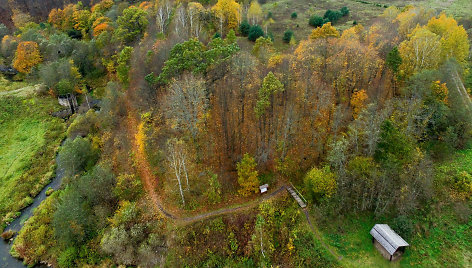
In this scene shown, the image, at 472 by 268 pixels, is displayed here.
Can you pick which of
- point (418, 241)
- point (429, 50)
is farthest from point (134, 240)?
point (429, 50)

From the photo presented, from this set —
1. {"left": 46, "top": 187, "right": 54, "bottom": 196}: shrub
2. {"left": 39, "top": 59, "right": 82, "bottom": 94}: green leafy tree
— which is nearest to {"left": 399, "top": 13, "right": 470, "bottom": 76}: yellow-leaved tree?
{"left": 46, "top": 187, "right": 54, "bottom": 196}: shrub

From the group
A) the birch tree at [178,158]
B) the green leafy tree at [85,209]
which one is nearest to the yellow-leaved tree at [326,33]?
the birch tree at [178,158]

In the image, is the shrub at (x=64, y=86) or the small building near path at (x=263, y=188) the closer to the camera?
the small building near path at (x=263, y=188)

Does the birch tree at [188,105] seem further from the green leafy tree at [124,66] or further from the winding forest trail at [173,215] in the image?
the green leafy tree at [124,66]

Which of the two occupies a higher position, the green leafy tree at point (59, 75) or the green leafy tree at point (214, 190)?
the green leafy tree at point (59, 75)

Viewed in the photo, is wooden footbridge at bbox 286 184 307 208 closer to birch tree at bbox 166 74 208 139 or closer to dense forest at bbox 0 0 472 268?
dense forest at bbox 0 0 472 268

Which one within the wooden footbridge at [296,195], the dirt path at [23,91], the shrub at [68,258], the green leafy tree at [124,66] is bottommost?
the shrub at [68,258]

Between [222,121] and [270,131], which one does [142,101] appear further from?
[270,131]
